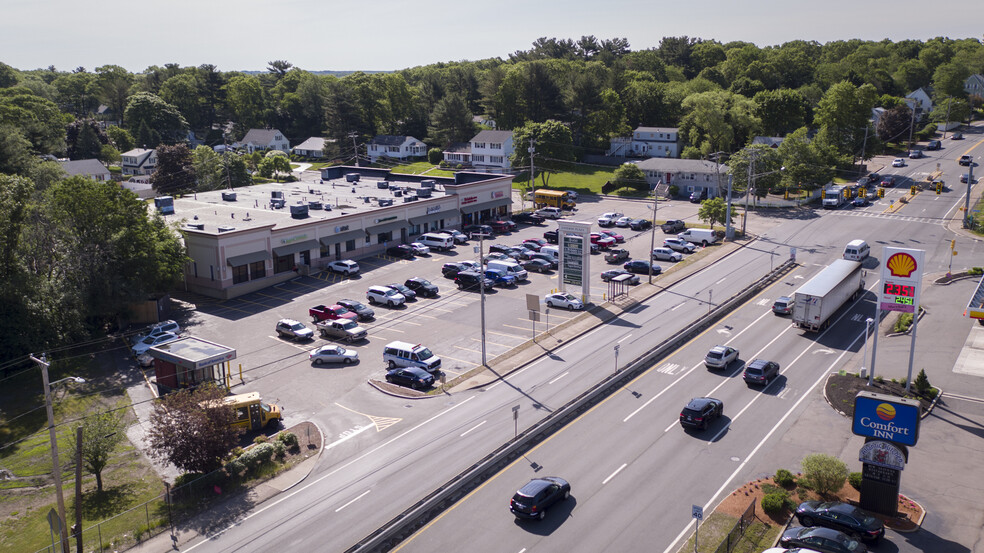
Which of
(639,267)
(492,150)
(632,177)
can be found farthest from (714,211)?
(492,150)

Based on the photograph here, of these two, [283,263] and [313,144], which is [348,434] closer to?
[283,263]

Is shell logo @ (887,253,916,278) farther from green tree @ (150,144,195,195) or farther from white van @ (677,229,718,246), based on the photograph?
green tree @ (150,144,195,195)

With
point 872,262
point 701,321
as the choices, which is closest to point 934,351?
point 701,321

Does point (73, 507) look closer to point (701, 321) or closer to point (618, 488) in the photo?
point (618, 488)

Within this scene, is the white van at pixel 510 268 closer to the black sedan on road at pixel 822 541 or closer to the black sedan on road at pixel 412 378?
the black sedan on road at pixel 412 378

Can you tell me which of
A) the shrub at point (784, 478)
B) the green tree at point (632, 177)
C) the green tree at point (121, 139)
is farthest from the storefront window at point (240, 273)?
the green tree at point (121, 139)

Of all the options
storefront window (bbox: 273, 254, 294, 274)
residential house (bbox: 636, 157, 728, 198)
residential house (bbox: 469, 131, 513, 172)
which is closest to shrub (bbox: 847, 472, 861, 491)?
storefront window (bbox: 273, 254, 294, 274)
